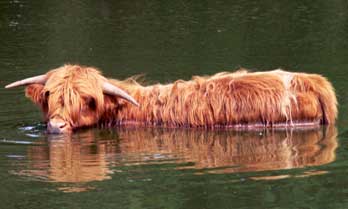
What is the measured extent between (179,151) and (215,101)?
3.77 feet

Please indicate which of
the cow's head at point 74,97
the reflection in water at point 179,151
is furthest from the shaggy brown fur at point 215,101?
the reflection in water at point 179,151

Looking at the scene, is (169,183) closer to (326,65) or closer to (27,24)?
(326,65)

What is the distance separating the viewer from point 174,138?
838 cm

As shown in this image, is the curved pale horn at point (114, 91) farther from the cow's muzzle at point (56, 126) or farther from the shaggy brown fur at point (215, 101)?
the cow's muzzle at point (56, 126)

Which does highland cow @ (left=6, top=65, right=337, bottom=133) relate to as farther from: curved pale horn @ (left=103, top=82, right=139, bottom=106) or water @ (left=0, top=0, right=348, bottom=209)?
water @ (left=0, top=0, right=348, bottom=209)

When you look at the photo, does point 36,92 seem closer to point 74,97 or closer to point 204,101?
point 74,97

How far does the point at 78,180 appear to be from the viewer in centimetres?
673

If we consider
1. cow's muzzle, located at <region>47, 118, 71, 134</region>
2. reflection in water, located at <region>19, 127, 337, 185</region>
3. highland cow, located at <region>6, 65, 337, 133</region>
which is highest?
highland cow, located at <region>6, 65, 337, 133</region>

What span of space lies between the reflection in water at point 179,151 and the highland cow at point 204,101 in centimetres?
18

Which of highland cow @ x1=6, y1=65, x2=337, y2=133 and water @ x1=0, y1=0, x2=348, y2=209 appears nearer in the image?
water @ x1=0, y1=0, x2=348, y2=209

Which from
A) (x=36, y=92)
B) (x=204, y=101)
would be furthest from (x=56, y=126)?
(x=204, y=101)

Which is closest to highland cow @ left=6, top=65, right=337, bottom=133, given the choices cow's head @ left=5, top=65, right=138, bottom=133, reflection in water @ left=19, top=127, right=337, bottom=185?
cow's head @ left=5, top=65, right=138, bottom=133

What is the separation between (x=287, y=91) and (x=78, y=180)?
271 centimetres

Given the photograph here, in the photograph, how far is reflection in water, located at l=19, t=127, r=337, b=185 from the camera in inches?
278
